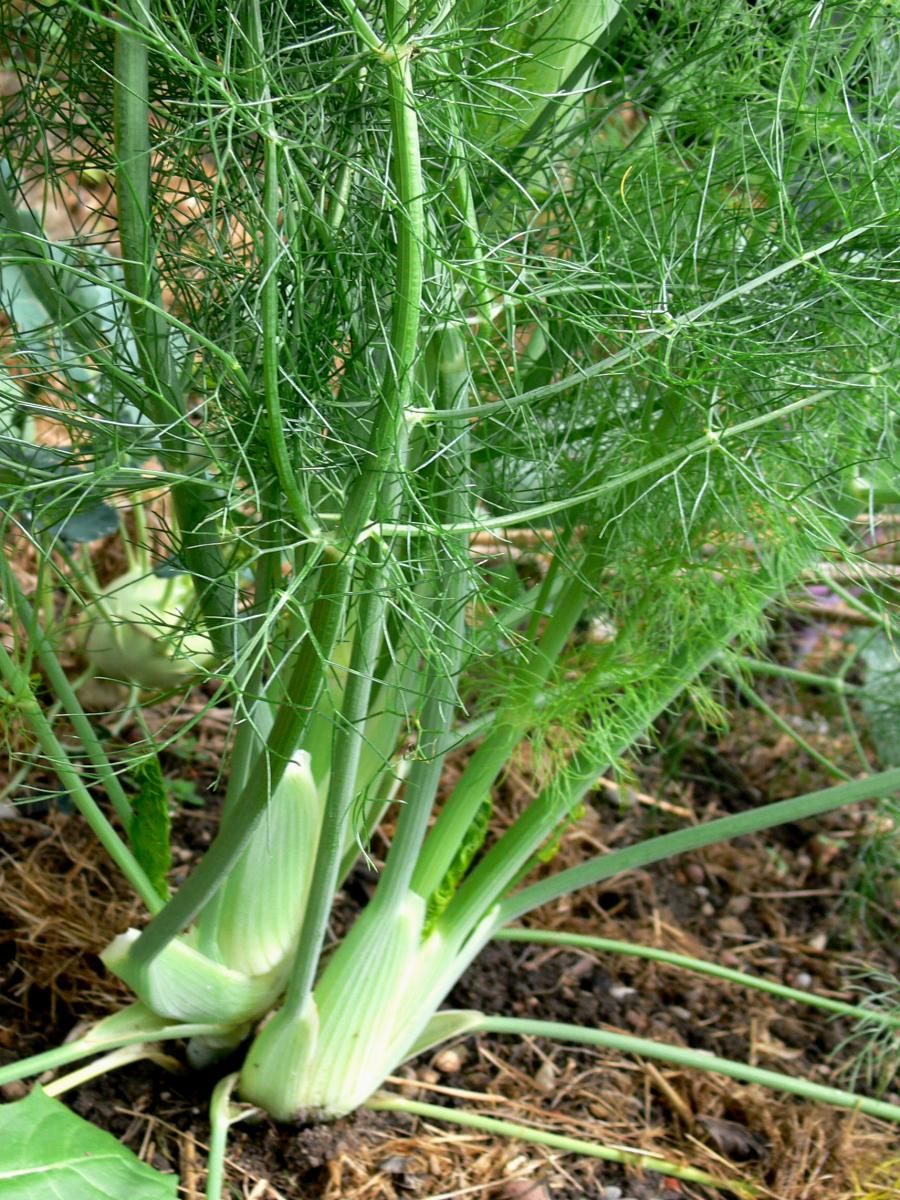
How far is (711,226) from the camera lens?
2.50 ft

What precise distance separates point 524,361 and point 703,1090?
0.70 meters

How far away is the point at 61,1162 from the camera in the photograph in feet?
2.38

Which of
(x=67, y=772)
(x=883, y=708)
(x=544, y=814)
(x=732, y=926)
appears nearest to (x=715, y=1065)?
(x=544, y=814)

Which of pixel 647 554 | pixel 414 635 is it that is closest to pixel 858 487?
pixel 647 554

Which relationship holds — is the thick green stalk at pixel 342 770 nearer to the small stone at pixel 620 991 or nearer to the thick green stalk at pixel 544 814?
the thick green stalk at pixel 544 814

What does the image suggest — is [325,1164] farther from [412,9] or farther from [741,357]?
[412,9]

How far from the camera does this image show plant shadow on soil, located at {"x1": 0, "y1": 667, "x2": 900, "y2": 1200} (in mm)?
928

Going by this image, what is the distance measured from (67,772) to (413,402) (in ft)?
0.99

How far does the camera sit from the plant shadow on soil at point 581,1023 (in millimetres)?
928

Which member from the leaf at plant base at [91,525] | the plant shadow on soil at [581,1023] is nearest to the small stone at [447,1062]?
the plant shadow on soil at [581,1023]

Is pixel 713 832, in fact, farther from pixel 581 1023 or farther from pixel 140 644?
pixel 140 644

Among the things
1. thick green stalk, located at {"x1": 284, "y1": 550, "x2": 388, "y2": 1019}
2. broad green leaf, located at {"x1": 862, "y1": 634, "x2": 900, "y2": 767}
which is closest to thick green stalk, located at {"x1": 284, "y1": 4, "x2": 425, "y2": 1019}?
thick green stalk, located at {"x1": 284, "y1": 550, "x2": 388, "y2": 1019}

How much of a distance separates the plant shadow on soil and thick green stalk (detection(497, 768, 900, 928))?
82 mm

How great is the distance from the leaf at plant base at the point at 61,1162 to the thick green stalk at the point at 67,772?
16 cm
